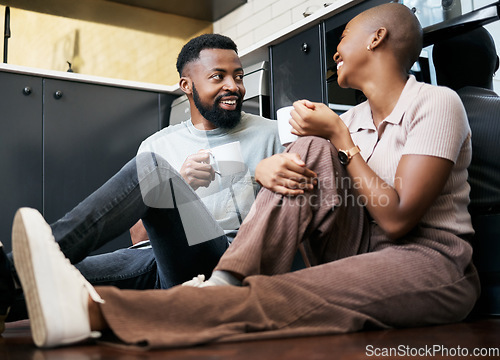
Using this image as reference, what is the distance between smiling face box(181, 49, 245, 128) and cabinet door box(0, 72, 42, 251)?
0.95 m

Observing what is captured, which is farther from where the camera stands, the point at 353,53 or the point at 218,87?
the point at 218,87

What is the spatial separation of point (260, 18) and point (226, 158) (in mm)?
1962

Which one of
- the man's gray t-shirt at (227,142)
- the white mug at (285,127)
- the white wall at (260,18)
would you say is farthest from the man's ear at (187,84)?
the white wall at (260,18)

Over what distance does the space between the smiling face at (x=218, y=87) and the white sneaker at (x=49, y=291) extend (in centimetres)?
102

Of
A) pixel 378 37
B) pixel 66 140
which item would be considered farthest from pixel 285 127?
pixel 66 140

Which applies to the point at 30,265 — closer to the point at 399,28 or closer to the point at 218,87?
the point at 399,28

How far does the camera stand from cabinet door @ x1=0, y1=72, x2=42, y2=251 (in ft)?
8.09

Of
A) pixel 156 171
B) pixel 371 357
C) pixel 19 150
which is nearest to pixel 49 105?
pixel 19 150

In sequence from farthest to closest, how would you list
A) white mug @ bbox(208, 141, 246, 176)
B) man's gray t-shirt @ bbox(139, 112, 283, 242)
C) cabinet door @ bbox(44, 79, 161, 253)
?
1. cabinet door @ bbox(44, 79, 161, 253)
2. man's gray t-shirt @ bbox(139, 112, 283, 242)
3. white mug @ bbox(208, 141, 246, 176)

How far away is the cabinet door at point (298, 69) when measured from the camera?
7.24 ft

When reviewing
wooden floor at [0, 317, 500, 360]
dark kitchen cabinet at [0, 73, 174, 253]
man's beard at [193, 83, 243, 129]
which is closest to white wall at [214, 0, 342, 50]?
dark kitchen cabinet at [0, 73, 174, 253]

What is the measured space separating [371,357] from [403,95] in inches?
25.0

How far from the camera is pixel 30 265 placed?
2.74 feet

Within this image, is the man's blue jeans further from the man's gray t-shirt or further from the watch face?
the watch face
